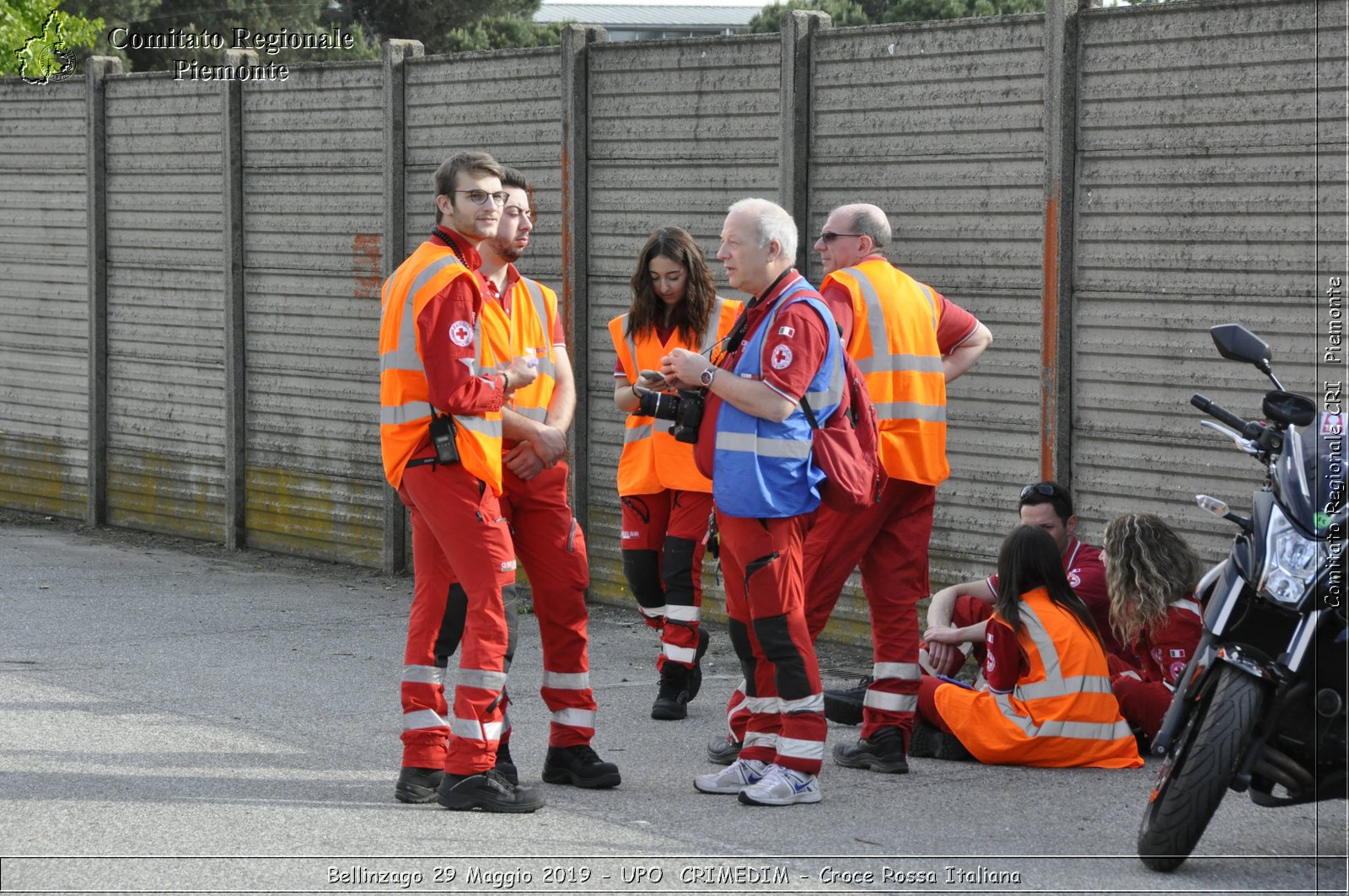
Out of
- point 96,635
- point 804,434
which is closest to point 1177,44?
point 804,434

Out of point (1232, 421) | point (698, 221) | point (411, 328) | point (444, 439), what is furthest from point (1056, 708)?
point (698, 221)

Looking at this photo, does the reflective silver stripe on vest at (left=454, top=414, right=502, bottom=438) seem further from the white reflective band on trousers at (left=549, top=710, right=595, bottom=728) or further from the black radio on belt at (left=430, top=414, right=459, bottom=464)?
the white reflective band on trousers at (left=549, top=710, right=595, bottom=728)

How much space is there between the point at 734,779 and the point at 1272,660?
1.94m

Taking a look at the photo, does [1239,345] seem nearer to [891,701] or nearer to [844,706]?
[891,701]

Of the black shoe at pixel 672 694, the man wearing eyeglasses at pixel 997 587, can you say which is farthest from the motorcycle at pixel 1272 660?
the black shoe at pixel 672 694

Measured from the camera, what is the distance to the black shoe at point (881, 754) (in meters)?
6.77

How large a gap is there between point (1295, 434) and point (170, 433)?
914 centimetres

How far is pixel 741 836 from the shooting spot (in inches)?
229

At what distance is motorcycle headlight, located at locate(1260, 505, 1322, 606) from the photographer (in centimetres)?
523

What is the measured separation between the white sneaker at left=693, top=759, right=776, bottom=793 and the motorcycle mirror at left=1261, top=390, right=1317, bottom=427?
6.83 ft

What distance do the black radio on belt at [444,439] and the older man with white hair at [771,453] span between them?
0.75 metres

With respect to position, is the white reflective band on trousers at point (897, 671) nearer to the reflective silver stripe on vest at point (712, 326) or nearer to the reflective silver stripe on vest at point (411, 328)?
the reflective silver stripe on vest at point (712, 326)

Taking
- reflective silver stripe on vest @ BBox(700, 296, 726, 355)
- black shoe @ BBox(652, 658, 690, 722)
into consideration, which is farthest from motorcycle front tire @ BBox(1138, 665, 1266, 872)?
reflective silver stripe on vest @ BBox(700, 296, 726, 355)

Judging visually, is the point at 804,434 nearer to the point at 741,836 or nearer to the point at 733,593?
the point at 733,593
